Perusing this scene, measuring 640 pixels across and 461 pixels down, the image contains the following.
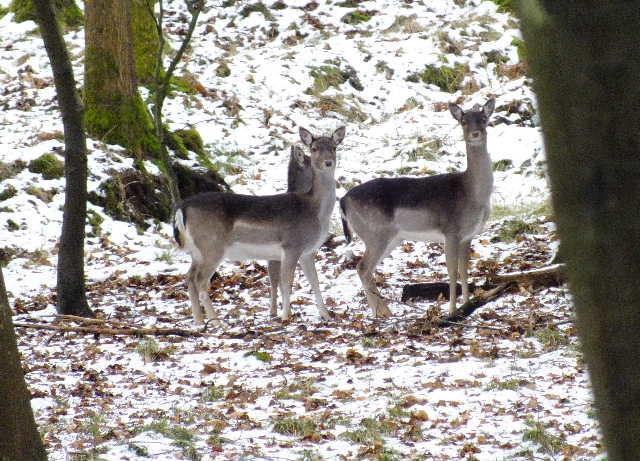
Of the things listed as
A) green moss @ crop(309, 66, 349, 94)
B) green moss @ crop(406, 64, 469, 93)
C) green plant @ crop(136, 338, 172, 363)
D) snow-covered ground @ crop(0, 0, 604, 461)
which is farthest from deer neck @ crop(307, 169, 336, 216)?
green moss @ crop(406, 64, 469, 93)

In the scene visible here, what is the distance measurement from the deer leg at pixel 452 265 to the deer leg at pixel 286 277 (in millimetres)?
1380

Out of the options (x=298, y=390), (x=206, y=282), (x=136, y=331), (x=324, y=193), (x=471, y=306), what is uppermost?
(x=324, y=193)

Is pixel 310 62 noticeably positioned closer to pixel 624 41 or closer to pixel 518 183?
pixel 518 183

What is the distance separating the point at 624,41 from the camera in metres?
1.26

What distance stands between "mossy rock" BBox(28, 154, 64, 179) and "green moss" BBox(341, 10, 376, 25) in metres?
9.15

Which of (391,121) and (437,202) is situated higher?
(391,121)

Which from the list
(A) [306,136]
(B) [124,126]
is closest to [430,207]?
(A) [306,136]

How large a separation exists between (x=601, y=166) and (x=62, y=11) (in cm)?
1840

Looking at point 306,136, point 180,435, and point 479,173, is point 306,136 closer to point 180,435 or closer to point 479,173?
point 479,173

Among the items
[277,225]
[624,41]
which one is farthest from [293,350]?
[624,41]

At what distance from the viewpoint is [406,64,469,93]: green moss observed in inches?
674

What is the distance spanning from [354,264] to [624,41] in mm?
8856

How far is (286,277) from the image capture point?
8453mm

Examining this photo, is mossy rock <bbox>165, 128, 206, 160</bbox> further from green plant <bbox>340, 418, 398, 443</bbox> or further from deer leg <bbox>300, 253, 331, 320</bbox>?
green plant <bbox>340, 418, 398, 443</bbox>
